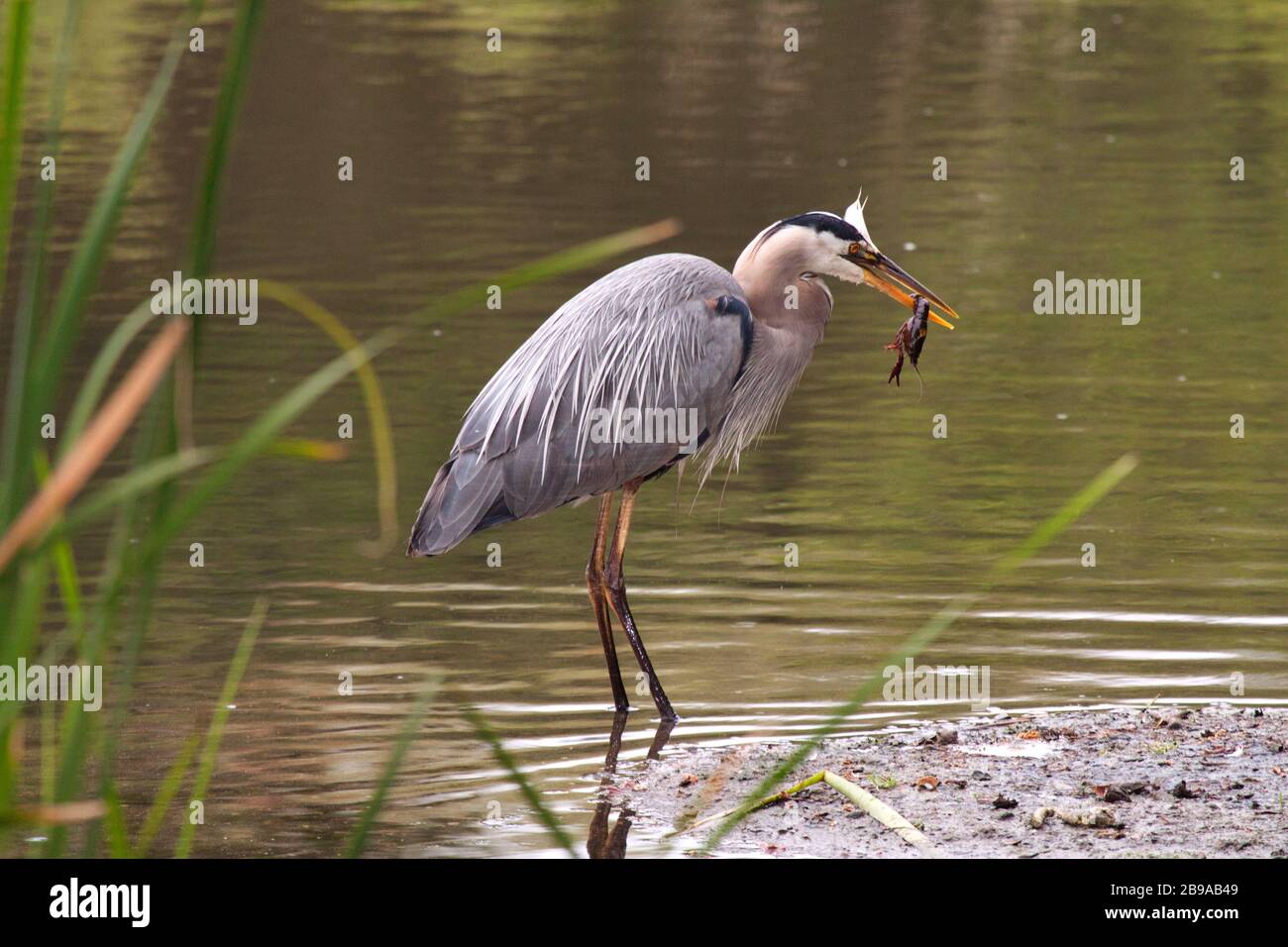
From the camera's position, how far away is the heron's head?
7.25 m

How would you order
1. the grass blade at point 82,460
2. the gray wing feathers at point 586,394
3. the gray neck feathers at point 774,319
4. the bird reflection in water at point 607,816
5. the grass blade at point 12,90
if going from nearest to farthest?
the grass blade at point 82,460, the grass blade at point 12,90, the bird reflection in water at point 607,816, the gray wing feathers at point 586,394, the gray neck feathers at point 774,319

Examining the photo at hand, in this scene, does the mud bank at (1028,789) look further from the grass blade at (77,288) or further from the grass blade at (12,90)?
the grass blade at (12,90)

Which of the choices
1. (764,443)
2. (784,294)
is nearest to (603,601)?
(784,294)

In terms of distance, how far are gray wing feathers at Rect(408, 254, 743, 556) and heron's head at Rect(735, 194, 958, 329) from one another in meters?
0.31

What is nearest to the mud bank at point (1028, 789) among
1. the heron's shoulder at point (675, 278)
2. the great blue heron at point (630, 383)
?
the great blue heron at point (630, 383)

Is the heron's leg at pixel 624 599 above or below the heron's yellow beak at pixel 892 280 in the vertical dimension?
below

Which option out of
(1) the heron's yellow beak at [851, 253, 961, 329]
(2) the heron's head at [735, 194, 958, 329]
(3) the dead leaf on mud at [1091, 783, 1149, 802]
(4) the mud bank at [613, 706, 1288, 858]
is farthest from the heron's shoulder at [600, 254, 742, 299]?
(3) the dead leaf on mud at [1091, 783, 1149, 802]

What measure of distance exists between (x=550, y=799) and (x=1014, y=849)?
154 cm

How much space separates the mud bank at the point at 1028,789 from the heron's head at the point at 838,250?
178cm

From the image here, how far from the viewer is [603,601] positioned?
7.30 meters

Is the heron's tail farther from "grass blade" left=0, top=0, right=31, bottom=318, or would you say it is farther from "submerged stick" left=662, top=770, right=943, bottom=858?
"grass blade" left=0, top=0, right=31, bottom=318

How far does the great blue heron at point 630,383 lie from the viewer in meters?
6.99
